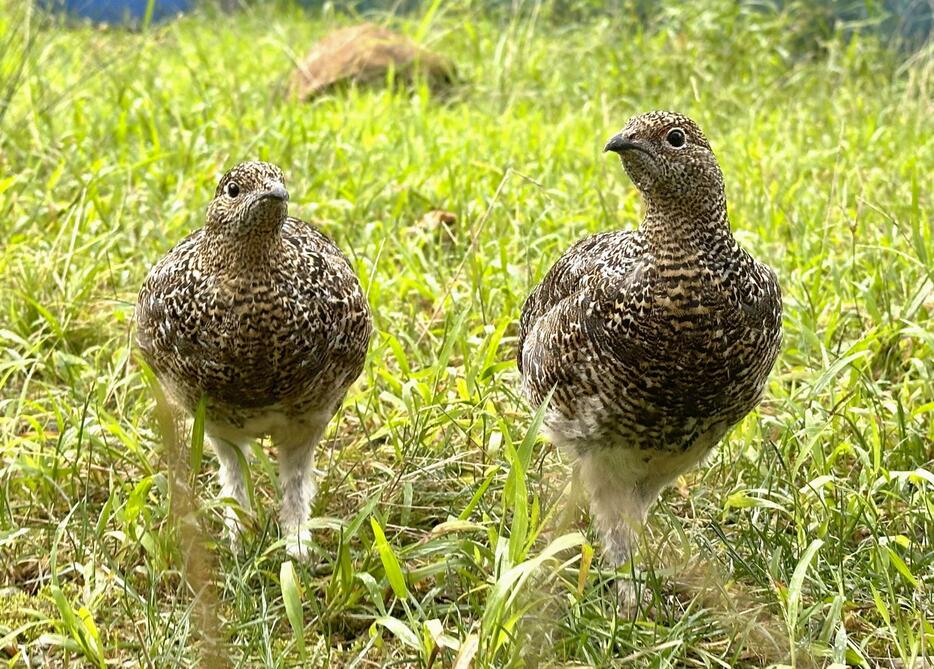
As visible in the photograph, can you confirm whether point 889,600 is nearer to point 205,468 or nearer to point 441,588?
point 441,588

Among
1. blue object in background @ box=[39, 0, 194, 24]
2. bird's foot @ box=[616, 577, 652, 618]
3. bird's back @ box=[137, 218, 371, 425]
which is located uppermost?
bird's back @ box=[137, 218, 371, 425]

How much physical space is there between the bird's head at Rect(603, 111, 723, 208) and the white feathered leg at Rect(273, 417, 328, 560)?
129 centimetres

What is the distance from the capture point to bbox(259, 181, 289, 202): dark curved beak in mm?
3818

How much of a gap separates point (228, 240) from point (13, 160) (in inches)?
136

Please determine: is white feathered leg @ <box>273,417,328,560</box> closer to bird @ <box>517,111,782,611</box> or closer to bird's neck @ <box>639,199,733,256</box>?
bird @ <box>517,111,782,611</box>

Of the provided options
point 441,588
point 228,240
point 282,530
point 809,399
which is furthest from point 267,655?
point 809,399

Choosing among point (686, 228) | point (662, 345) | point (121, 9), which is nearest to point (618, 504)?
point (662, 345)

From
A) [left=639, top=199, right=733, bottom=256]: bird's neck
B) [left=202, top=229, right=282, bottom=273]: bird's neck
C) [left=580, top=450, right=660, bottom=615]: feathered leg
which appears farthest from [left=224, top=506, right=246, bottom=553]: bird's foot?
[left=639, top=199, right=733, bottom=256]: bird's neck

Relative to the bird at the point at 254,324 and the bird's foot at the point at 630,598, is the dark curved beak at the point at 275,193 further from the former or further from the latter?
the bird's foot at the point at 630,598

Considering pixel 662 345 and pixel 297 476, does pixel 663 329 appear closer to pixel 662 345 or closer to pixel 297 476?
pixel 662 345

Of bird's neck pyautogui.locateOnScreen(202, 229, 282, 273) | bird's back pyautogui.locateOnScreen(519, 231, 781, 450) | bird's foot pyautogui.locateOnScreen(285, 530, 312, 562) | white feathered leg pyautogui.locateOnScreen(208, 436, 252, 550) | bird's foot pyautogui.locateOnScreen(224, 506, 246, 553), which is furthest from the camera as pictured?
white feathered leg pyautogui.locateOnScreen(208, 436, 252, 550)

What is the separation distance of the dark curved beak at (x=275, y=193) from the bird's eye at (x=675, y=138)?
1109 millimetres

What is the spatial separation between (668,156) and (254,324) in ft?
4.19

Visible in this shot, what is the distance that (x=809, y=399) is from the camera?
14.9ft
